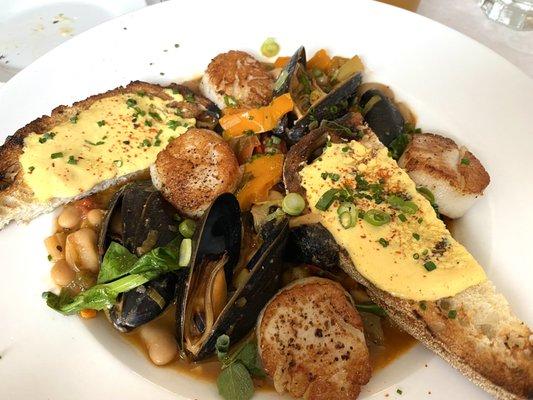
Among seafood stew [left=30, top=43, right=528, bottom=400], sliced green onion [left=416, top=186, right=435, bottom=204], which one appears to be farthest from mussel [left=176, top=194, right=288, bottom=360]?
sliced green onion [left=416, top=186, right=435, bottom=204]

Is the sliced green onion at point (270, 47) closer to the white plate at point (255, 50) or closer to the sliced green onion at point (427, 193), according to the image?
the white plate at point (255, 50)

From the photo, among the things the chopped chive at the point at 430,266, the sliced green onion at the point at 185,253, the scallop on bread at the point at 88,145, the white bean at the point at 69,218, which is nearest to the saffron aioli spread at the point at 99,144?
the scallop on bread at the point at 88,145

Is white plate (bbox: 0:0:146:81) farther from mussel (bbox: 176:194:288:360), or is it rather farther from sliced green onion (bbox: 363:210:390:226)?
sliced green onion (bbox: 363:210:390:226)

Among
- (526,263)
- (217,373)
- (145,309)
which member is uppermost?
(526,263)

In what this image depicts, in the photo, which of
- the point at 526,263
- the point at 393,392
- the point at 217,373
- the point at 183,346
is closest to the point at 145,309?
the point at 183,346

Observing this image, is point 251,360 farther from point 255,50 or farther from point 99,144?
point 255,50

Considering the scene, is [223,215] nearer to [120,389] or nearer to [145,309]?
[145,309]

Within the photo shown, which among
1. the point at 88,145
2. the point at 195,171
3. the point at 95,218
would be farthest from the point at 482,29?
the point at 95,218
